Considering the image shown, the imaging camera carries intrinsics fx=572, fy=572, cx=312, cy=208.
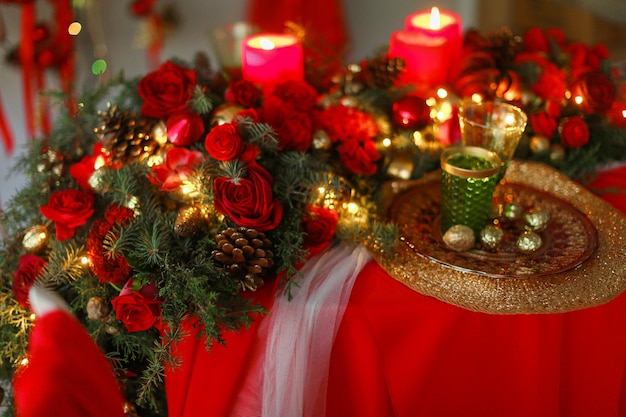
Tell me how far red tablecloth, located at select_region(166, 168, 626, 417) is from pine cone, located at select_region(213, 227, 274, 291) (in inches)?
1.9

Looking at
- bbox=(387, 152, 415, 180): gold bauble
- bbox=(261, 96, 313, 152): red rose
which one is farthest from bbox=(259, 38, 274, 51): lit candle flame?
bbox=(387, 152, 415, 180): gold bauble

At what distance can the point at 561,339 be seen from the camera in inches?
31.8

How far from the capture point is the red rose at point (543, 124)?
3.78ft

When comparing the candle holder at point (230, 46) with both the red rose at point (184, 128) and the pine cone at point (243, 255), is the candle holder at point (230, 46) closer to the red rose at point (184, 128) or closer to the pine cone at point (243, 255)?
the red rose at point (184, 128)

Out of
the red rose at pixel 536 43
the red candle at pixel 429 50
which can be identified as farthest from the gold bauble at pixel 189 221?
the red rose at pixel 536 43

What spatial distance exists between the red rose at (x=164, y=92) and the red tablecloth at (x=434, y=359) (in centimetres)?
39

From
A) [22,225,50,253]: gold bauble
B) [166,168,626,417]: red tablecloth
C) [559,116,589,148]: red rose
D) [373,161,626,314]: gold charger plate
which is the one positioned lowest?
[166,168,626,417]: red tablecloth

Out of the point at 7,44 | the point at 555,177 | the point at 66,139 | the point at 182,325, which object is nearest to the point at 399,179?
the point at 555,177

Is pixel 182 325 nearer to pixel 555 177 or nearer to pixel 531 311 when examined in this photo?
pixel 531 311

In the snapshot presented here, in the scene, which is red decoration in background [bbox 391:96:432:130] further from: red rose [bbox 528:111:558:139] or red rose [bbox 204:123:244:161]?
red rose [bbox 204:123:244:161]

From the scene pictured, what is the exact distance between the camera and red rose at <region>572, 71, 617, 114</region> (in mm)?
1182

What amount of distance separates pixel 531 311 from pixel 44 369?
582 mm

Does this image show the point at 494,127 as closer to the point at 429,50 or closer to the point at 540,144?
the point at 540,144

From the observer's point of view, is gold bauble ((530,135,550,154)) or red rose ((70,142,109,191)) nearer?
red rose ((70,142,109,191))
